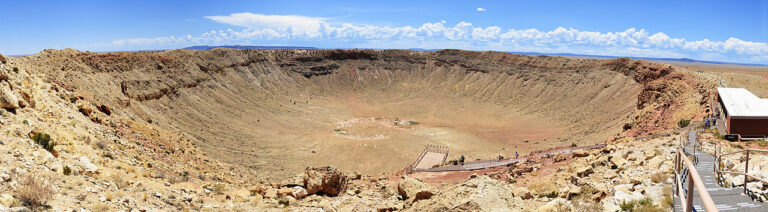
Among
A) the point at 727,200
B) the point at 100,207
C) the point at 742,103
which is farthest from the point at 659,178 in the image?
the point at 100,207

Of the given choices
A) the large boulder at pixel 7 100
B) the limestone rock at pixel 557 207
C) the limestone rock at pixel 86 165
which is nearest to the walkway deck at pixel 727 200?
the limestone rock at pixel 557 207

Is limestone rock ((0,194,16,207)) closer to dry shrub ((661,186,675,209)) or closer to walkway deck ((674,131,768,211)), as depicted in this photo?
walkway deck ((674,131,768,211))

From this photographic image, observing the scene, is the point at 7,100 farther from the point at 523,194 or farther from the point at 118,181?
the point at 523,194

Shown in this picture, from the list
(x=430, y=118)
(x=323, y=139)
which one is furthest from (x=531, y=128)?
(x=323, y=139)

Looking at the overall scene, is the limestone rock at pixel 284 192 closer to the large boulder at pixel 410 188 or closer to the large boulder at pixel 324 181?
the large boulder at pixel 324 181

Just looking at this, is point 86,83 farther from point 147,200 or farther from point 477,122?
point 477,122

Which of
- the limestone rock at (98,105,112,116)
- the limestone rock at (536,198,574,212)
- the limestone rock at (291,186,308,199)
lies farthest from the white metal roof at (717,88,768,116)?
the limestone rock at (98,105,112,116)
